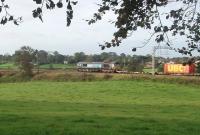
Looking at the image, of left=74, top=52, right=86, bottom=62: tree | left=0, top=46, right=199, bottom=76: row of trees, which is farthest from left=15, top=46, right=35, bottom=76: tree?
left=74, top=52, right=86, bottom=62: tree

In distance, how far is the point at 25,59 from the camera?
3430 inches

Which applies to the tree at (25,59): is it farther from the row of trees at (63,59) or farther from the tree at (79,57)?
the tree at (79,57)

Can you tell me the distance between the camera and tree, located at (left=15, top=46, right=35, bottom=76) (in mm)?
85062

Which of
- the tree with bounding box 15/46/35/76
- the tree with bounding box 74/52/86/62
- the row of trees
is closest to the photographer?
the row of trees

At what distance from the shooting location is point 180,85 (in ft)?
209

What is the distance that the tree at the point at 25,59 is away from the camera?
85.1 m

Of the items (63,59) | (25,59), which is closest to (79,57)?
(63,59)

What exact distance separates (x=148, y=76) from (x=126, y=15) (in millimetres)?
60244

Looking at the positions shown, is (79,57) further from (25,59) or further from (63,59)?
(25,59)

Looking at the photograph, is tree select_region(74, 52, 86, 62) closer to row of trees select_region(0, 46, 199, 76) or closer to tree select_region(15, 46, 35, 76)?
row of trees select_region(0, 46, 199, 76)

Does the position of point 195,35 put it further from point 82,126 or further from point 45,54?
point 45,54

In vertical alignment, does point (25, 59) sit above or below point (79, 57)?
below

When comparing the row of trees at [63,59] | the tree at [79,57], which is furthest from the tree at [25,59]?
the tree at [79,57]

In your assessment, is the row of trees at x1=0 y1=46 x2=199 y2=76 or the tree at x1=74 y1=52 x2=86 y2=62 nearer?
the row of trees at x1=0 y1=46 x2=199 y2=76
